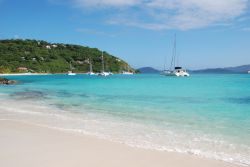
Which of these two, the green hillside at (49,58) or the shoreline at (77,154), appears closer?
the shoreline at (77,154)

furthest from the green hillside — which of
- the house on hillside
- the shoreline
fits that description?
the shoreline

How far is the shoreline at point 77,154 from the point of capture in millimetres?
7203

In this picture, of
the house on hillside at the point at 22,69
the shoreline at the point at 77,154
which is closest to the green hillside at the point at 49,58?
the house on hillside at the point at 22,69

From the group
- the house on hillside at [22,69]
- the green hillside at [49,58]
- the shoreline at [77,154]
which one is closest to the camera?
the shoreline at [77,154]

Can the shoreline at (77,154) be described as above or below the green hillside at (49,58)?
below

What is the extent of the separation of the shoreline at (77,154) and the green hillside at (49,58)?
12731 centimetres

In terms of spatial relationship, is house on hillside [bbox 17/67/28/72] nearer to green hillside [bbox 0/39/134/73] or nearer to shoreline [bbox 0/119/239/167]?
green hillside [bbox 0/39/134/73]

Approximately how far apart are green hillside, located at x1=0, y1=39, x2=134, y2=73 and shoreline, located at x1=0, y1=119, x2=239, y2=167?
127 m

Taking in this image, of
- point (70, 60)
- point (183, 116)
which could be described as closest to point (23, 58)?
point (70, 60)

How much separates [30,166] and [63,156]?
974mm

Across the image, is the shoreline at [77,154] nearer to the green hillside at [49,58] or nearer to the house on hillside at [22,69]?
the green hillside at [49,58]

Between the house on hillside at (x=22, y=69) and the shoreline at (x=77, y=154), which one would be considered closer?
the shoreline at (x=77, y=154)

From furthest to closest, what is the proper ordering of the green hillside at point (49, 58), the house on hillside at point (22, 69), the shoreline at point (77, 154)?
the green hillside at point (49, 58)
the house on hillside at point (22, 69)
the shoreline at point (77, 154)

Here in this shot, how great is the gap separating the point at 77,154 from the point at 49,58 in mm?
162648
